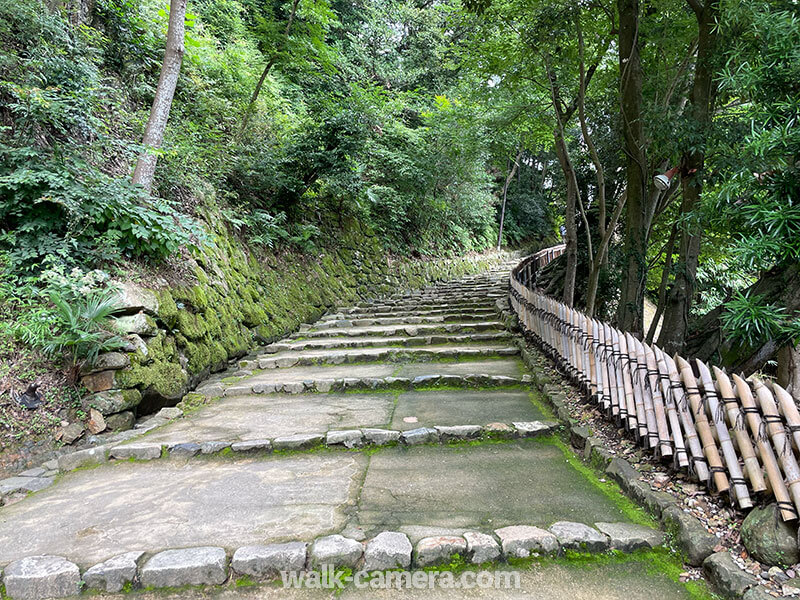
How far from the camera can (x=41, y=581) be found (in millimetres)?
1961

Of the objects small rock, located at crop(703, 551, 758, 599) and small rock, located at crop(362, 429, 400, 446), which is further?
small rock, located at crop(362, 429, 400, 446)

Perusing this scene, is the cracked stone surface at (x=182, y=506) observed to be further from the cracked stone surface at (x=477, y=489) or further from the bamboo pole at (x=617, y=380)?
the bamboo pole at (x=617, y=380)

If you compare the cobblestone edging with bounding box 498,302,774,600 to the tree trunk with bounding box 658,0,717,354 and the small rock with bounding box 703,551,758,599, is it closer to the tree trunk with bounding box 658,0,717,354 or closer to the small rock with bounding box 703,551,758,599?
the small rock with bounding box 703,551,758,599

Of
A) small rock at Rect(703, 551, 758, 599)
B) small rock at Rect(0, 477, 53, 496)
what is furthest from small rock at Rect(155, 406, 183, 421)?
small rock at Rect(703, 551, 758, 599)

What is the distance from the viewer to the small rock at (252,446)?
3410 mm

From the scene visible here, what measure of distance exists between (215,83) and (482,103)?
221 inches

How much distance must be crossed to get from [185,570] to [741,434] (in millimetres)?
2980

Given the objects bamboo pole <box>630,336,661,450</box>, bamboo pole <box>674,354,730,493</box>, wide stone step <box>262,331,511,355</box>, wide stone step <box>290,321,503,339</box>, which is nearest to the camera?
bamboo pole <box>674,354,730,493</box>

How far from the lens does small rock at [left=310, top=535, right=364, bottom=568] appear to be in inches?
80.8

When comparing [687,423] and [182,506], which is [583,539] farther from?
[182,506]

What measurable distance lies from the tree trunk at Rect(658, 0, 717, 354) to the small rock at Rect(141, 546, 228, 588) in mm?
4088

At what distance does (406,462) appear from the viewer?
3.18 metres

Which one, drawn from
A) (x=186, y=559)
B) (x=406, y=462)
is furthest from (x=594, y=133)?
(x=186, y=559)

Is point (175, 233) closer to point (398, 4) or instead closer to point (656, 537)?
point (656, 537)
